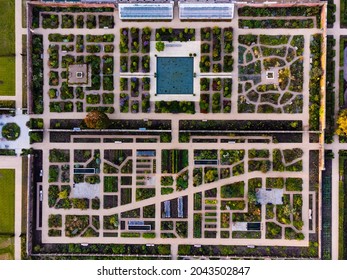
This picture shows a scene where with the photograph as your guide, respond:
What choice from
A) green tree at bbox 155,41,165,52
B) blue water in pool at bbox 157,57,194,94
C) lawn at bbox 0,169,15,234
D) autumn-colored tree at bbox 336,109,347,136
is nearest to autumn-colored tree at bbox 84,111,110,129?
blue water in pool at bbox 157,57,194,94

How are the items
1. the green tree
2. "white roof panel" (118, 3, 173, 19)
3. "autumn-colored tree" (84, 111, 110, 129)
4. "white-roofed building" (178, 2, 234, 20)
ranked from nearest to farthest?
1. "autumn-colored tree" (84, 111, 110, 129)
2. "white-roofed building" (178, 2, 234, 20)
3. "white roof panel" (118, 3, 173, 19)
4. the green tree

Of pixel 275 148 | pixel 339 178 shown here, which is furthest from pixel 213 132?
pixel 339 178

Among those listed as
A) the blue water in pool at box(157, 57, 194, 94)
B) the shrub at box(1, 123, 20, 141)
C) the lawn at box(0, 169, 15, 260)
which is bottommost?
the lawn at box(0, 169, 15, 260)

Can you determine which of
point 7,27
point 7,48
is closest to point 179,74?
point 7,48

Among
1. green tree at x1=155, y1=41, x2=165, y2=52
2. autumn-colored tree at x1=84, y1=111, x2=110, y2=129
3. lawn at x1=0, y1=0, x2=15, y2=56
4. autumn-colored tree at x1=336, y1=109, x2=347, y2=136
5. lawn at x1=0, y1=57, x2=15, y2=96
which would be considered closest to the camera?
autumn-colored tree at x1=84, y1=111, x2=110, y2=129

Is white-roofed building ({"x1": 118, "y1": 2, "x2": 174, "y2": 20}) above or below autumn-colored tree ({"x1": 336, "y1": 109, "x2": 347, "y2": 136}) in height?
above

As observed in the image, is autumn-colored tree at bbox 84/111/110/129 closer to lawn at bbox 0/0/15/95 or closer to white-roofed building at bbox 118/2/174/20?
lawn at bbox 0/0/15/95

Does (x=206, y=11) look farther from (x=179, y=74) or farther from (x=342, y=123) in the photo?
(x=342, y=123)
